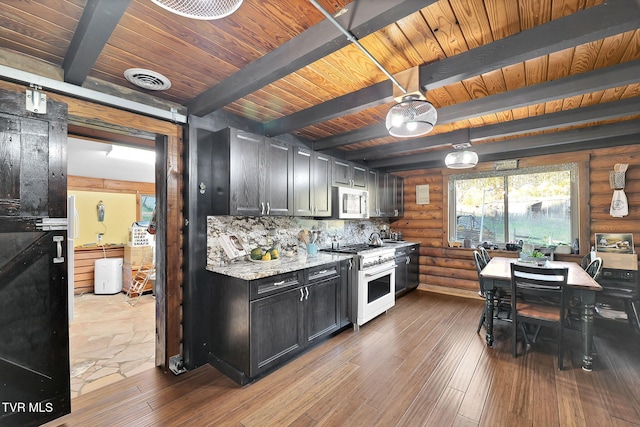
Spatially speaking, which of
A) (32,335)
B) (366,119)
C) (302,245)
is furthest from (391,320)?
(32,335)

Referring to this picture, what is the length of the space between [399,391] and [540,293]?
1.72 metres

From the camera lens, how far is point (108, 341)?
3221 mm

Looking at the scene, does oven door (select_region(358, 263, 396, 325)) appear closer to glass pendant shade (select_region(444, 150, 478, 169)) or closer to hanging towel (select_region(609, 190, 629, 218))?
glass pendant shade (select_region(444, 150, 478, 169))

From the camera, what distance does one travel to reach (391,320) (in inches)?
152

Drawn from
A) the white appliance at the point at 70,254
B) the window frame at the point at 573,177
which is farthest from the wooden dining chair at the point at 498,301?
the white appliance at the point at 70,254

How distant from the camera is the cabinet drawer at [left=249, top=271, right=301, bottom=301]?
2.39m

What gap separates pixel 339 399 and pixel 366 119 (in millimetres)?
2795

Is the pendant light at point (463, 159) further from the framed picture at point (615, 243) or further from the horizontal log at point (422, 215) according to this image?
the framed picture at point (615, 243)

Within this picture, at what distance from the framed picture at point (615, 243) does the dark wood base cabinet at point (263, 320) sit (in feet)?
13.4

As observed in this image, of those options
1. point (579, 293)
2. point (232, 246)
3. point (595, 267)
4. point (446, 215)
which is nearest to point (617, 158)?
point (595, 267)

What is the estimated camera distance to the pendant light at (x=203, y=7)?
1088mm

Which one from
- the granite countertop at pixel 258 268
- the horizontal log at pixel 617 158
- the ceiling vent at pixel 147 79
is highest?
the ceiling vent at pixel 147 79

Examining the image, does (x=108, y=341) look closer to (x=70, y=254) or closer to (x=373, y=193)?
(x=70, y=254)

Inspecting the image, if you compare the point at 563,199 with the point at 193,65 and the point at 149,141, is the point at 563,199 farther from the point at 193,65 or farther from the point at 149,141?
the point at 149,141
